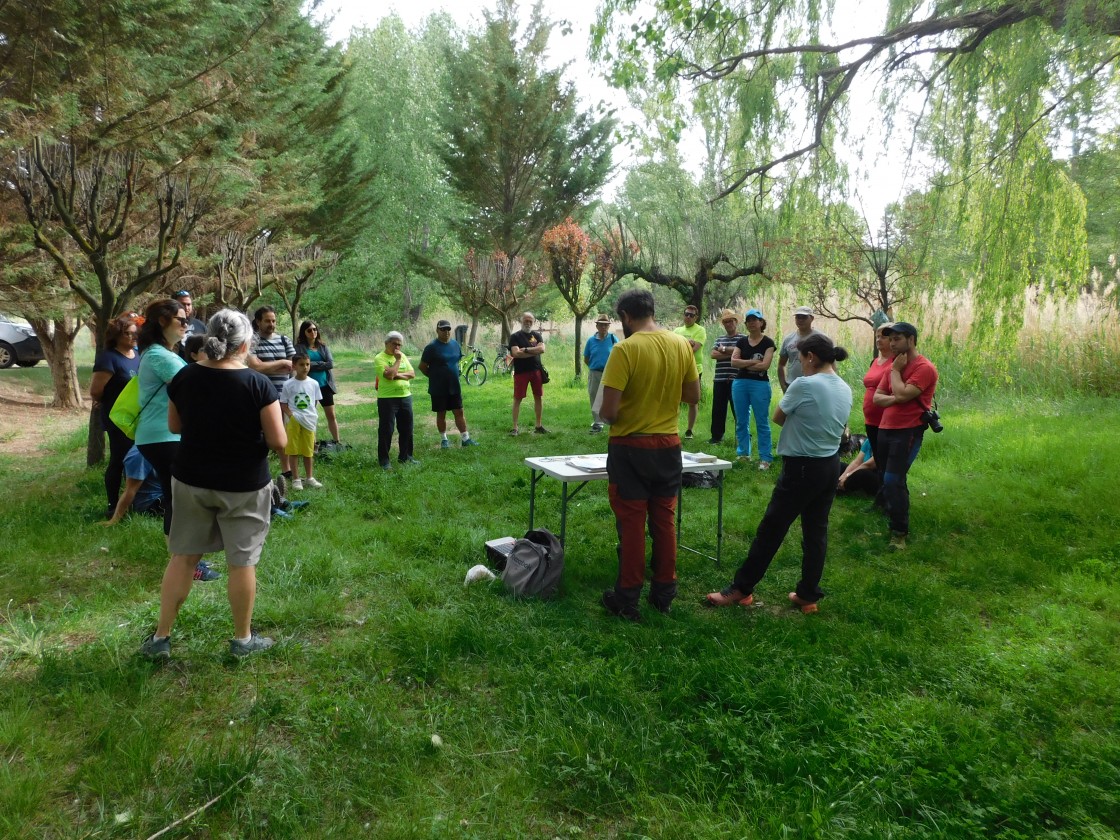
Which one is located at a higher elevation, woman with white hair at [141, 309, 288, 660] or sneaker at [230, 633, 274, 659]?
woman with white hair at [141, 309, 288, 660]

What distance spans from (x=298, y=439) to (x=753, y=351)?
200 inches

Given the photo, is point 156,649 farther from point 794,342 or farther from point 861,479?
point 861,479

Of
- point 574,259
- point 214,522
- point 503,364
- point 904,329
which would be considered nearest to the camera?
point 214,522

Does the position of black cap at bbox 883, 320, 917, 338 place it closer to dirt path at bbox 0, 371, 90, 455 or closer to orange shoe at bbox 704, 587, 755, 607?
orange shoe at bbox 704, 587, 755, 607

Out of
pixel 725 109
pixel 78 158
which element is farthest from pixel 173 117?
pixel 725 109

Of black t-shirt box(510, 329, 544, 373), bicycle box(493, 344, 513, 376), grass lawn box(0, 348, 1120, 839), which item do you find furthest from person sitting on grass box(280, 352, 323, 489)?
bicycle box(493, 344, 513, 376)

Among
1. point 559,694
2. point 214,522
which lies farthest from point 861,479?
point 214,522

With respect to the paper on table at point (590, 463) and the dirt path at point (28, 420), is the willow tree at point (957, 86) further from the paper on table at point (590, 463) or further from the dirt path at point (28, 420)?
the dirt path at point (28, 420)

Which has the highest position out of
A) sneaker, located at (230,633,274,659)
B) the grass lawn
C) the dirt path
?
the dirt path

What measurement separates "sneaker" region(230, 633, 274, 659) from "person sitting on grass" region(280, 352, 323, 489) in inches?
131

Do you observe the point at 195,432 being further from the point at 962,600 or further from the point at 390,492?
the point at 962,600

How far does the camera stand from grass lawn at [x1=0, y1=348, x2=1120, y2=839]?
239 cm

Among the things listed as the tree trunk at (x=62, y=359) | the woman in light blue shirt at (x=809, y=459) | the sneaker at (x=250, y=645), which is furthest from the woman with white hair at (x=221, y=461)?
the tree trunk at (x=62, y=359)

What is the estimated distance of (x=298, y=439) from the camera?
665cm
